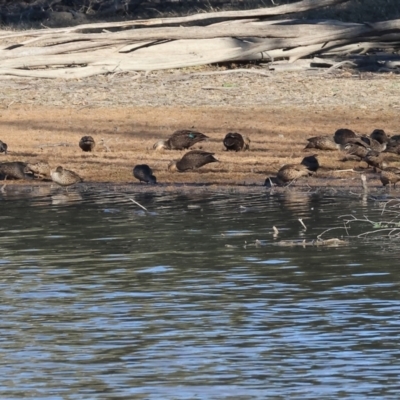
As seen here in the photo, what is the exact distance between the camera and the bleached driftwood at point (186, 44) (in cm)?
2192

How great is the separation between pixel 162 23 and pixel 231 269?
45.8 feet

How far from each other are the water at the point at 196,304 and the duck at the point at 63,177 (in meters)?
1.75

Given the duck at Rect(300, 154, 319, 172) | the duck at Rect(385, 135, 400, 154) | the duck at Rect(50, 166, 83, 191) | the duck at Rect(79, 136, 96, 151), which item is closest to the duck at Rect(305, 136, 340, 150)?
the duck at Rect(385, 135, 400, 154)

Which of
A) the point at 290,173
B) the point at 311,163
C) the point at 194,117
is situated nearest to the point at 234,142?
the point at 311,163

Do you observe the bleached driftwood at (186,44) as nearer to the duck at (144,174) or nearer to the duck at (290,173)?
→ the duck at (144,174)

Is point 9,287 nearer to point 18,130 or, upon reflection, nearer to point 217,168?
point 217,168

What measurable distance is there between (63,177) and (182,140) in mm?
2575

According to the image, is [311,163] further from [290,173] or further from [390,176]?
[390,176]

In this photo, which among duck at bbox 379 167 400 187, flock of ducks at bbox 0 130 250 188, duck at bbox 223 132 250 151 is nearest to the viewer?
duck at bbox 379 167 400 187

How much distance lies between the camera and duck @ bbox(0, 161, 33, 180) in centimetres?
1470

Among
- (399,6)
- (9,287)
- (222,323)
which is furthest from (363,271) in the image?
(399,6)

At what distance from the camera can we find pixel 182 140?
53.3 ft

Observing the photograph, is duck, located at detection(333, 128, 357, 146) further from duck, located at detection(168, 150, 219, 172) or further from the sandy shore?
→ duck, located at detection(168, 150, 219, 172)

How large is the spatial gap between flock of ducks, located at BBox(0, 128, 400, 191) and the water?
1216mm
